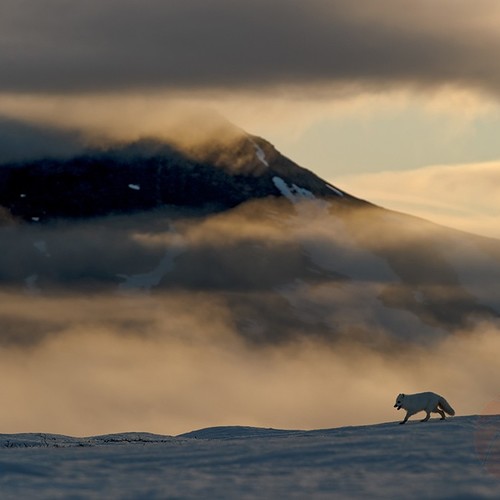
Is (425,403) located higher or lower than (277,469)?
higher

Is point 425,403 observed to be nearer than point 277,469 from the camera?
No

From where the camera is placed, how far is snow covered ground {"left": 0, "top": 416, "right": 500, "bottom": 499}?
25172mm

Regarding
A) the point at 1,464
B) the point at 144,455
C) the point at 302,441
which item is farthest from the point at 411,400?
the point at 1,464

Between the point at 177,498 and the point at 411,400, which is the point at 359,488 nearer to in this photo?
the point at 177,498

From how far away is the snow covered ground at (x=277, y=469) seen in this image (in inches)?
991

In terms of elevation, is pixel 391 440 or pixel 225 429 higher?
pixel 225 429

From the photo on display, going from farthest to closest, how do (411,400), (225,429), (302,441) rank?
(225,429)
(411,400)
(302,441)

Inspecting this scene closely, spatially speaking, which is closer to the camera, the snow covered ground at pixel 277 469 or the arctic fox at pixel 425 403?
the snow covered ground at pixel 277 469

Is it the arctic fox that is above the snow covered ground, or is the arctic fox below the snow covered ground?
above

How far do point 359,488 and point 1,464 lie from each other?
807 cm

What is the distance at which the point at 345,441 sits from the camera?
3159 centimetres

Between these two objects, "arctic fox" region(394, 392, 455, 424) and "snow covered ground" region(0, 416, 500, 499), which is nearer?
"snow covered ground" region(0, 416, 500, 499)

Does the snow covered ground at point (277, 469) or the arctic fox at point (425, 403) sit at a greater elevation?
the arctic fox at point (425, 403)

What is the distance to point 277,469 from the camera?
27891mm
